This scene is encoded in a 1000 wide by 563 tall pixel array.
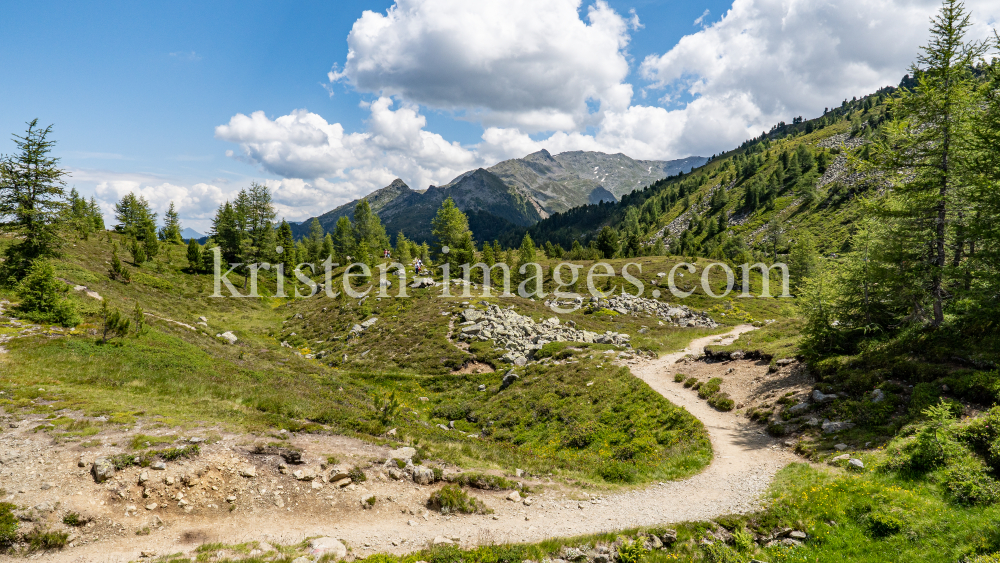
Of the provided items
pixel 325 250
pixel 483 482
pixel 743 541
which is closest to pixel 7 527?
pixel 483 482

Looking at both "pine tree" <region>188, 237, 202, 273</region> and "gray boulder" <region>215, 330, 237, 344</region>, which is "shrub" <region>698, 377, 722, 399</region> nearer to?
"gray boulder" <region>215, 330, 237, 344</region>

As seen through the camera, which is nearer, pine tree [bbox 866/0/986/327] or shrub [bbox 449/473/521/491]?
shrub [bbox 449/473/521/491]

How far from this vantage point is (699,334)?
45250mm

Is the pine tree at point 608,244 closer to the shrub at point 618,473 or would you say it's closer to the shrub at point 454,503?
the shrub at point 618,473

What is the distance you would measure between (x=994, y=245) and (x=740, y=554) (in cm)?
1852

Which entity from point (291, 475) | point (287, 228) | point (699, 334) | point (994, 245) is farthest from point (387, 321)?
point (287, 228)

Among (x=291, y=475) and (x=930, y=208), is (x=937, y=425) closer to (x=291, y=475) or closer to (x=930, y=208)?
(x=930, y=208)

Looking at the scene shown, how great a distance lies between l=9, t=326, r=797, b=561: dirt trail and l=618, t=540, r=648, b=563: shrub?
110 centimetres

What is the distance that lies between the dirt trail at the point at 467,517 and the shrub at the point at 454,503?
0.90 ft

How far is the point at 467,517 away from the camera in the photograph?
11602 mm

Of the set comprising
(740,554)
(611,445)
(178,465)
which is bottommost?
(611,445)

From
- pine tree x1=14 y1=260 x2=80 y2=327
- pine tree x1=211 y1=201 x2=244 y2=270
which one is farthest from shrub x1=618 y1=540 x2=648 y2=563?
pine tree x1=211 y1=201 x2=244 y2=270

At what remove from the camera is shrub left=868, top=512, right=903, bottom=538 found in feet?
30.6

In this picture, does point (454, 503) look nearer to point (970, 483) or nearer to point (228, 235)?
point (970, 483)
